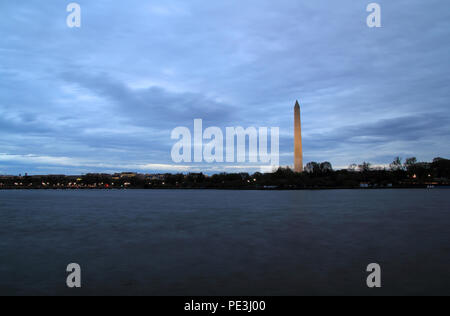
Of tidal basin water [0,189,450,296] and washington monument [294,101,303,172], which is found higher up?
washington monument [294,101,303,172]

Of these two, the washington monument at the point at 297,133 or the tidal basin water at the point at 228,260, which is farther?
the washington monument at the point at 297,133

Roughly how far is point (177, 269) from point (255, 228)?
36.5ft

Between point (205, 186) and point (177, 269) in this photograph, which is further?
point (205, 186)

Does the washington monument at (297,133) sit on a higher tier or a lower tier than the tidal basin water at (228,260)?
higher

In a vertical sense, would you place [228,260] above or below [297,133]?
below

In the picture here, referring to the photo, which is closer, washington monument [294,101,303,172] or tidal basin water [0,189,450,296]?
tidal basin water [0,189,450,296]

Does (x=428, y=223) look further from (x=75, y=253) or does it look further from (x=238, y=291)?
(x=75, y=253)

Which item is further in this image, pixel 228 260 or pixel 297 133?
pixel 297 133

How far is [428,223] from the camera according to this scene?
23.6m

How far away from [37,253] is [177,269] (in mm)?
7160
